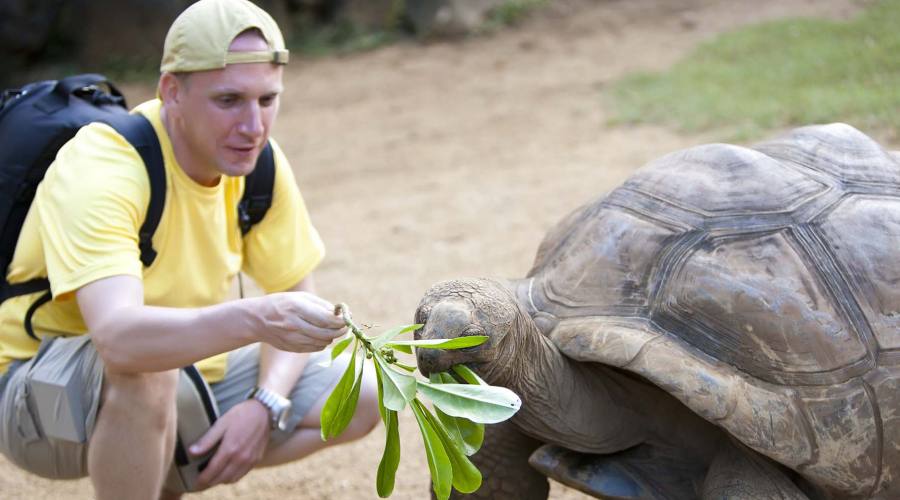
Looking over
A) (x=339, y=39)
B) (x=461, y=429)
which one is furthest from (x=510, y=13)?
(x=461, y=429)

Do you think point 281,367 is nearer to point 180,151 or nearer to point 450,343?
point 180,151

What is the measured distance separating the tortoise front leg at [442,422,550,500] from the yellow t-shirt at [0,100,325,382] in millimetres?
658

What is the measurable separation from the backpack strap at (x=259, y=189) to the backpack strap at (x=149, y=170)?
252 millimetres

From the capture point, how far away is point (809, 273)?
2.11m

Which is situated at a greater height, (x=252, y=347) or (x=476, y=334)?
(x=476, y=334)

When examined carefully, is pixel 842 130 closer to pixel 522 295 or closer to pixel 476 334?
pixel 522 295

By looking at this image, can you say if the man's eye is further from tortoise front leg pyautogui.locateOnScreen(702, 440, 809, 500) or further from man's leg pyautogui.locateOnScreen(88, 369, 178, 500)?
tortoise front leg pyautogui.locateOnScreen(702, 440, 809, 500)

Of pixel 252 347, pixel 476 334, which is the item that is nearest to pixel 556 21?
pixel 252 347

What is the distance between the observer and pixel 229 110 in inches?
89.6

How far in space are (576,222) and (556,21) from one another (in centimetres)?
781

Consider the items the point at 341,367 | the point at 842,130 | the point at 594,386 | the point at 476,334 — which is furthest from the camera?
the point at 341,367

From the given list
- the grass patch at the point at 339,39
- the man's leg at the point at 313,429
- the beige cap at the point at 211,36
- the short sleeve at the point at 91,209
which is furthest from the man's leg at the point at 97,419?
the grass patch at the point at 339,39

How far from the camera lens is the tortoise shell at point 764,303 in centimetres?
202

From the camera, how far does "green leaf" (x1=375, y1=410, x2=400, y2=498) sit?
6.21 feet
